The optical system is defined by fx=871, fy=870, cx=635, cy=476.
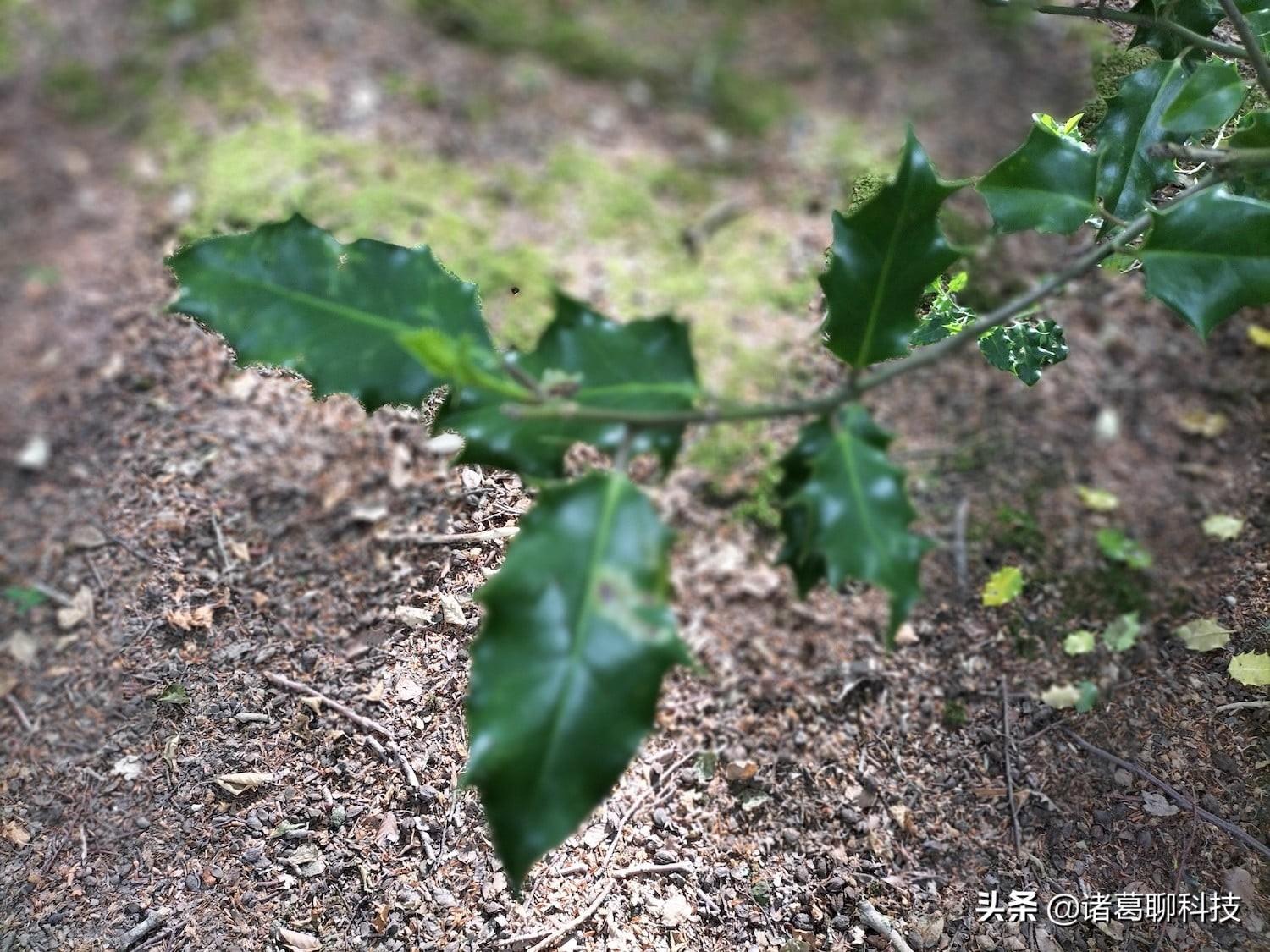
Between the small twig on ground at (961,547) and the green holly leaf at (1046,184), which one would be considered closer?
the green holly leaf at (1046,184)

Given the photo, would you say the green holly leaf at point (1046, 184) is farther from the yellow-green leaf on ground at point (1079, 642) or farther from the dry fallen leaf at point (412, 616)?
the dry fallen leaf at point (412, 616)

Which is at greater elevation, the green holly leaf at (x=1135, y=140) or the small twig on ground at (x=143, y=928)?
the green holly leaf at (x=1135, y=140)

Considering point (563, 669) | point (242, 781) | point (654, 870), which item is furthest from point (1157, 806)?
point (242, 781)

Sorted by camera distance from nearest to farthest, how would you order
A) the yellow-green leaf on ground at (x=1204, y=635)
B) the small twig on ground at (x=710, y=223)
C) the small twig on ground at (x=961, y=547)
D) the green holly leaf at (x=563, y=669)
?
the green holly leaf at (x=563, y=669)
the yellow-green leaf on ground at (x=1204, y=635)
the small twig on ground at (x=961, y=547)
the small twig on ground at (x=710, y=223)

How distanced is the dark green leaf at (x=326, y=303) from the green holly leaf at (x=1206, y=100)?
109cm

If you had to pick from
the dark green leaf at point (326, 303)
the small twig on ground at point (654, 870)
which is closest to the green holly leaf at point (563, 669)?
the dark green leaf at point (326, 303)

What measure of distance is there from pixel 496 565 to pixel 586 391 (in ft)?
1.32

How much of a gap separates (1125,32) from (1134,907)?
150cm

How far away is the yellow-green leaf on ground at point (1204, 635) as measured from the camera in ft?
4.78

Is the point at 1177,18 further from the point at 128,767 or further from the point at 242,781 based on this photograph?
the point at 128,767

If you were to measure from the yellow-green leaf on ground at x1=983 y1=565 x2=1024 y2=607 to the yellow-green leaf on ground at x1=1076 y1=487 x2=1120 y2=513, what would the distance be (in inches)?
15.1

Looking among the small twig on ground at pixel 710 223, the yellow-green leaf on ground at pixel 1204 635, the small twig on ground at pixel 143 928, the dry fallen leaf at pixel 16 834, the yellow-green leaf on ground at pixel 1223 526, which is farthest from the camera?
the small twig on ground at pixel 710 223

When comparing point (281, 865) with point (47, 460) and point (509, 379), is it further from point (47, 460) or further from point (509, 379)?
point (47, 460)

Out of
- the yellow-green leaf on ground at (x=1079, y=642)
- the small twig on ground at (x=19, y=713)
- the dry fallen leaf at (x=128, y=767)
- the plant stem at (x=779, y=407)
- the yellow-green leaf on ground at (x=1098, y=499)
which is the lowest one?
the small twig on ground at (x=19, y=713)
